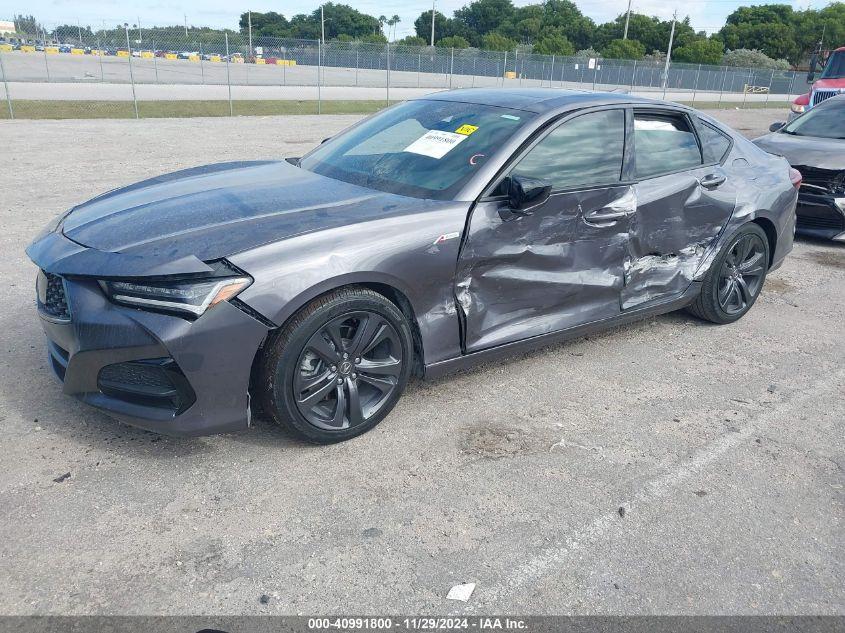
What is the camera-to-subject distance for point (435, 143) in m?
3.92

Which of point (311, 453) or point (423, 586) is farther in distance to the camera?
point (311, 453)

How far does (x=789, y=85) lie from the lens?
4644 centimetres

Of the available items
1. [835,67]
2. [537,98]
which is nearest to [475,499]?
[537,98]

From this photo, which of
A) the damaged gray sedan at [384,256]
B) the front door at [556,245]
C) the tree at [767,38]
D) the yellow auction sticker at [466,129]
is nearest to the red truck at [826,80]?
the damaged gray sedan at [384,256]

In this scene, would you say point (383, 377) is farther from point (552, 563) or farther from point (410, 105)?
point (410, 105)

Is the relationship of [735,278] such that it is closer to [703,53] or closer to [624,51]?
[624,51]

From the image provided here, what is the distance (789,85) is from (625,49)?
22.4m

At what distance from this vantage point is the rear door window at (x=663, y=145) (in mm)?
4340

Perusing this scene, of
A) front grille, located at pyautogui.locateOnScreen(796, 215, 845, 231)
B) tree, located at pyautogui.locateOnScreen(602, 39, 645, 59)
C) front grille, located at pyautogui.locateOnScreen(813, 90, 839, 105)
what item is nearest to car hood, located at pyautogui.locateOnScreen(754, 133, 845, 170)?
front grille, located at pyautogui.locateOnScreen(796, 215, 845, 231)

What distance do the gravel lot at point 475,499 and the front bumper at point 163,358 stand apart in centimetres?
32

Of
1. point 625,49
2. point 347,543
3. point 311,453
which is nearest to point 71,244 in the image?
point 311,453

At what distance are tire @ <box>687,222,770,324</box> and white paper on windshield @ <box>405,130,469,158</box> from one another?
2.18m

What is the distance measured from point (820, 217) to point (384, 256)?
21.1ft

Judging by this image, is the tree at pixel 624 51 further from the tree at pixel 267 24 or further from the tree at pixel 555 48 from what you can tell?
the tree at pixel 267 24
